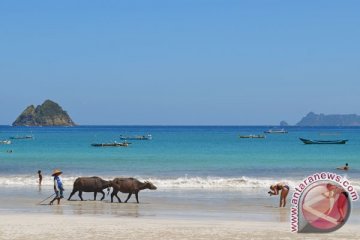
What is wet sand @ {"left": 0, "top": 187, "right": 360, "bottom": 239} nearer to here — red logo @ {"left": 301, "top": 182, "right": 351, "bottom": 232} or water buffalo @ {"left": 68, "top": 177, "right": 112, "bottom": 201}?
water buffalo @ {"left": 68, "top": 177, "right": 112, "bottom": 201}

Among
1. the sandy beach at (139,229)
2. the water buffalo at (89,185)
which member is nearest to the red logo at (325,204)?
the sandy beach at (139,229)

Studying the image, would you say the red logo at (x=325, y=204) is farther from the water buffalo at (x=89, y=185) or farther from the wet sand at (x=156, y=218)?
the water buffalo at (x=89, y=185)

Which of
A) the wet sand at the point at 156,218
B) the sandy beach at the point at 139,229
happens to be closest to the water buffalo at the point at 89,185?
the wet sand at the point at 156,218

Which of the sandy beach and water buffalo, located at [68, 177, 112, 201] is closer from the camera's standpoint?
the sandy beach

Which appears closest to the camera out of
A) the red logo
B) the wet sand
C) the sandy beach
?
the red logo

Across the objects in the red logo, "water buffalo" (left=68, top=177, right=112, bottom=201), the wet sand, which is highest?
the red logo

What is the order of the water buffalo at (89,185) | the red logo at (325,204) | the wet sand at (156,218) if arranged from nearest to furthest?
the red logo at (325,204), the wet sand at (156,218), the water buffalo at (89,185)

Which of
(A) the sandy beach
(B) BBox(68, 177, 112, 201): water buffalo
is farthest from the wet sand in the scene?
(B) BBox(68, 177, 112, 201): water buffalo

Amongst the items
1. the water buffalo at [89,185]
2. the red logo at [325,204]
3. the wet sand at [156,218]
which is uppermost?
the red logo at [325,204]

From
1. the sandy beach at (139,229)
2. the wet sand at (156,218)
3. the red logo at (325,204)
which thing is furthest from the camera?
the wet sand at (156,218)

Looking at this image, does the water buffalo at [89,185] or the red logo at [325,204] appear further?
the water buffalo at [89,185]

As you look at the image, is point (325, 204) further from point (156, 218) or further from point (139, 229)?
point (156, 218)

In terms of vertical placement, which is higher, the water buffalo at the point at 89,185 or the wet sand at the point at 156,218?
the water buffalo at the point at 89,185

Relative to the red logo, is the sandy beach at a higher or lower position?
lower
